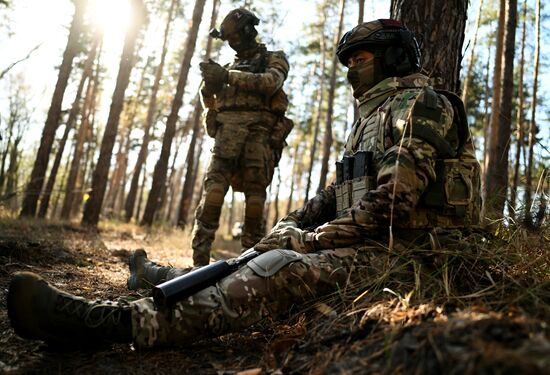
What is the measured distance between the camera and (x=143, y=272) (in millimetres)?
2666

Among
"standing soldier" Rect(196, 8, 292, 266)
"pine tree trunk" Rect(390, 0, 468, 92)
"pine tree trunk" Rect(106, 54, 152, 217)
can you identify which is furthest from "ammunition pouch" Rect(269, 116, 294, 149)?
"pine tree trunk" Rect(106, 54, 152, 217)

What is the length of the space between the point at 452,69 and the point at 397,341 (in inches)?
102

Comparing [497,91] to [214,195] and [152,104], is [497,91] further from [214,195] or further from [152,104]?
[152,104]

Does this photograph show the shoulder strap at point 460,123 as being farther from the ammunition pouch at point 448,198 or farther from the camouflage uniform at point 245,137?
the camouflage uniform at point 245,137

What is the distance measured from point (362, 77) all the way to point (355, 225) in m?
1.04

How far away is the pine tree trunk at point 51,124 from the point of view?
27.7ft

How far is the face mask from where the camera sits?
8.39 feet

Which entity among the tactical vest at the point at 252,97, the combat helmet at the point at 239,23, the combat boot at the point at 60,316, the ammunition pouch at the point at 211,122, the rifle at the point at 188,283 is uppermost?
the combat helmet at the point at 239,23

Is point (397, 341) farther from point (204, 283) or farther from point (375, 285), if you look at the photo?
point (204, 283)

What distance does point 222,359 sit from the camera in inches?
67.0

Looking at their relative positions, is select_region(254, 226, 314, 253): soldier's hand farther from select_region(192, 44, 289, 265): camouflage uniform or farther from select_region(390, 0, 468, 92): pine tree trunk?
select_region(192, 44, 289, 265): camouflage uniform

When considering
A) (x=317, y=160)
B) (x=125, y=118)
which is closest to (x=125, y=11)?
(x=125, y=118)

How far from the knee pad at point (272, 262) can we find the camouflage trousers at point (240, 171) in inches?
93.1

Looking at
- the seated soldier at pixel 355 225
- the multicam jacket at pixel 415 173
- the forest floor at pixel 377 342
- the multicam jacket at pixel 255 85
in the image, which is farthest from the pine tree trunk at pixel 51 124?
the multicam jacket at pixel 415 173
